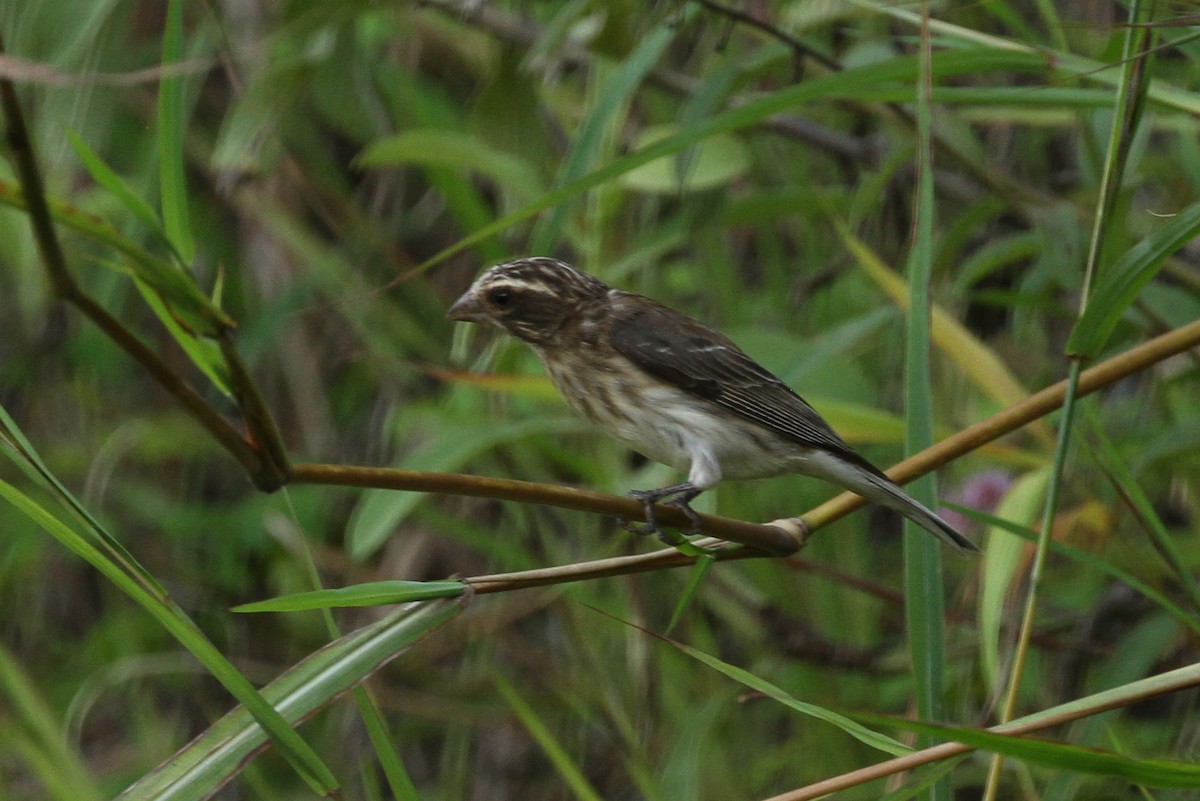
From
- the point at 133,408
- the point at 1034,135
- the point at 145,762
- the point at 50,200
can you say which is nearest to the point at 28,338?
the point at 133,408

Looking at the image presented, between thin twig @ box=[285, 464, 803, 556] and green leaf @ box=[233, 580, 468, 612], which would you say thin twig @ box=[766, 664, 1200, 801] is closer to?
thin twig @ box=[285, 464, 803, 556]

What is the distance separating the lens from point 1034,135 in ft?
15.1

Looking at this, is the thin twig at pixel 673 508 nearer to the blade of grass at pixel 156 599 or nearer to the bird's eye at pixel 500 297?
the blade of grass at pixel 156 599

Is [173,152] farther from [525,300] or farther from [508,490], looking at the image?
[525,300]

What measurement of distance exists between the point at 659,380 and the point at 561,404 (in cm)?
99

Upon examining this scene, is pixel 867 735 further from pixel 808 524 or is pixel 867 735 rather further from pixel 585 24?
pixel 585 24

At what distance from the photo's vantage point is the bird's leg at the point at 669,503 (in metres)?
1.86

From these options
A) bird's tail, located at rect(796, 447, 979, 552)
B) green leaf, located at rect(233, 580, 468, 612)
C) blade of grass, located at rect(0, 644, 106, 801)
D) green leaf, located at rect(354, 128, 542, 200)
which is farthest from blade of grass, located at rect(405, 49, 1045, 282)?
blade of grass, located at rect(0, 644, 106, 801)

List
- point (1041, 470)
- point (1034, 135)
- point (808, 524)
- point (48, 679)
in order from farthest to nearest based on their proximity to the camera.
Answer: point (48, 679) < point (1034, 135) < point (1041, 470) < point (808, 524)

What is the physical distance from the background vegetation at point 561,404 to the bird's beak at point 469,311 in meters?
0.10

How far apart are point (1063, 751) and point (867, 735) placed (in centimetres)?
29

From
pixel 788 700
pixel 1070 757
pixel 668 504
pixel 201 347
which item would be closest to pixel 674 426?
pixel 668 504

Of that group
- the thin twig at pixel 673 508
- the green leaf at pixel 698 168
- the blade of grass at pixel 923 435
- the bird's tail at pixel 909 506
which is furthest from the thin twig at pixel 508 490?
the green leaf at pixel 698 168

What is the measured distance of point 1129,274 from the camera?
204cm
